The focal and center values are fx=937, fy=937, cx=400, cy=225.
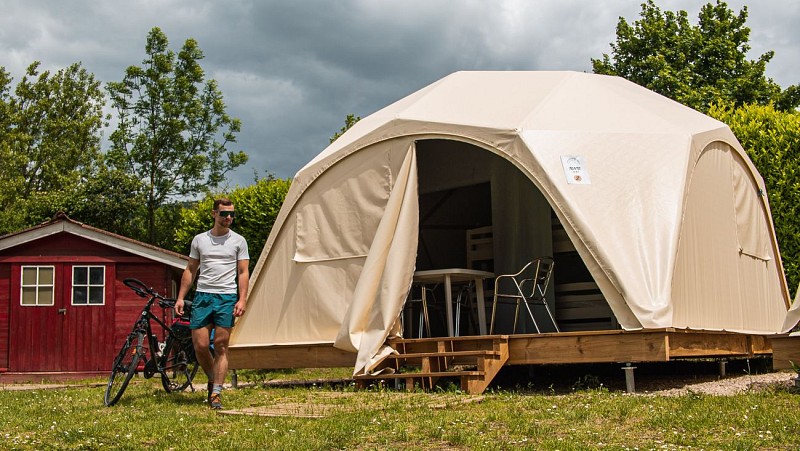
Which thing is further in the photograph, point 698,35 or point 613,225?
point 698,35

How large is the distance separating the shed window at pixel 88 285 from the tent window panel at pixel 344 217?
19.2 ft

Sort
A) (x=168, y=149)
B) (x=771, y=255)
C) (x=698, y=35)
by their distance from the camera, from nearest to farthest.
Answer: (x=771, y=255) < (x=698, y=35) < (x=168, y=149)

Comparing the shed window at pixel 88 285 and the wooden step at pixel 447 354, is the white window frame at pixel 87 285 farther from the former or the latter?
the wooden step at pixel 447 354

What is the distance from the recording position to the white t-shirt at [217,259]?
267 inches

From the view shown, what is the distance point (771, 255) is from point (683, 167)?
302 centimetres

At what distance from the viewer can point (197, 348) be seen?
6.79 meters

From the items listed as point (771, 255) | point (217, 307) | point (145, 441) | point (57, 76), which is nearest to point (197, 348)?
point (217, 307)

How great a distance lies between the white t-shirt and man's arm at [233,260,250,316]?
0.13ft

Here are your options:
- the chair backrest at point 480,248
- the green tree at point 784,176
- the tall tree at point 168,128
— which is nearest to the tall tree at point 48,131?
the tall tree at point 168,128

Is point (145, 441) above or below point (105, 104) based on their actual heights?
below

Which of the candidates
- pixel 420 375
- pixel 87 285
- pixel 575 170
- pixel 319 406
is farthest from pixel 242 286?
pixel 87 285

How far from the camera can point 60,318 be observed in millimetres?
13828

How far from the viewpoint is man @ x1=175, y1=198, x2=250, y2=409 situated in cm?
673

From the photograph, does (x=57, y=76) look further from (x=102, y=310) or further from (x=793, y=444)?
(x=793, y=444)
